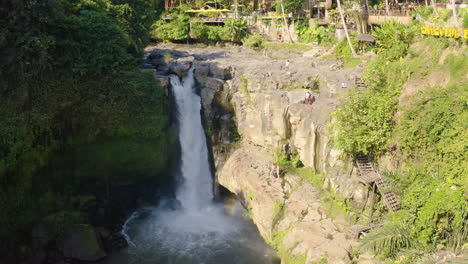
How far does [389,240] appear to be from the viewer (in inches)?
729

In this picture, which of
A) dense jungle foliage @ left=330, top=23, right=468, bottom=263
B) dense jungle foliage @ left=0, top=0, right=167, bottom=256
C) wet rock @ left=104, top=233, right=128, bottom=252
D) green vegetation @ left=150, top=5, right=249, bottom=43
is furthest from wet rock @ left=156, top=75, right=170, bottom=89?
green vegetation @ left=150, top=5, right=249, bottom=43

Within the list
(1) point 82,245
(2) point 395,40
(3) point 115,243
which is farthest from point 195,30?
(1) point 82,245

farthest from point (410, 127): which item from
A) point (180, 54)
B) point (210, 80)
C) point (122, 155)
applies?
point (180, 54)

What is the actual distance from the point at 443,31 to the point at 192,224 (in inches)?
745

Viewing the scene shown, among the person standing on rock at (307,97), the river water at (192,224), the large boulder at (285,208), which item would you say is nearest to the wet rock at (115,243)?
the river water at (192,224)

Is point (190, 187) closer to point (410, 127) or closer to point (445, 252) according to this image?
point (410, 127)

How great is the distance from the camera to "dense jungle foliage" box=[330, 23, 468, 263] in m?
17.9

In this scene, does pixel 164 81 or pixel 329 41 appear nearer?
pixel 164 81

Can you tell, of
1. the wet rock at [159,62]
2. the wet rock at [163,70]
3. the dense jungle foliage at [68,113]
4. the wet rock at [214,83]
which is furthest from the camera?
the wet rock at [159,62]

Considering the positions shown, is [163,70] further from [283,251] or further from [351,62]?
[283,251]

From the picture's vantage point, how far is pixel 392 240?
728 inches

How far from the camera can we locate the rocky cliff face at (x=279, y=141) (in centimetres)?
2270

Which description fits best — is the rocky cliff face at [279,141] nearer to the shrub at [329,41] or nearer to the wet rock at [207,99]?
the wet rock at [207,99]

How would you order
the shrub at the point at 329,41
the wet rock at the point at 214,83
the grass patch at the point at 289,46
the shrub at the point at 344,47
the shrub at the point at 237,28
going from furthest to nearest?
1. the shrub at the point at 237,28
2. the grass patch at the point at 289,46
3. the shrub at the point at 329,41
4. the shrub at the point at 344,47
5. the wet rock at the point at 214,83
